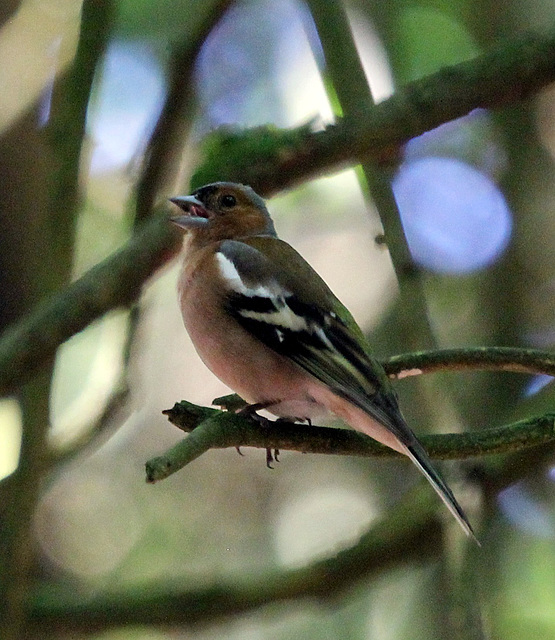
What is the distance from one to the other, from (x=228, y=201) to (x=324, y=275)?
325cm

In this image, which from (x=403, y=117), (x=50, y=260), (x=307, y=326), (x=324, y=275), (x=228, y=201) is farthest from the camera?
(x=324, y=275)

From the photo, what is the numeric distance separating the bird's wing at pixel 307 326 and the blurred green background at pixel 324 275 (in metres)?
0.61

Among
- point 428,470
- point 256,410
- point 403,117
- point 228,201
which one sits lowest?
point 428,470

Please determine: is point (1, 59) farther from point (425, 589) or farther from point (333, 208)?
point (425, 589)

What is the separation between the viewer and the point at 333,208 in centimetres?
836

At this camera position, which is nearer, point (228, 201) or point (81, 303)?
point (81, 303)

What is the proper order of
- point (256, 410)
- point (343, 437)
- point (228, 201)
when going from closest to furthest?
1. point (343, 437)
2. point (256, 410)
3. point (228, 201)

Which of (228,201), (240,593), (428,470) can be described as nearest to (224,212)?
(228,201)

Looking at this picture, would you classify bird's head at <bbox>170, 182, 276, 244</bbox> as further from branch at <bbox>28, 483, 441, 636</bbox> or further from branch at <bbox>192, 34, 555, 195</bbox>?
branch at <bbox>28, 483, 441, 636</bbox>

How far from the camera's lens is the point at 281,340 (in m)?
3.98

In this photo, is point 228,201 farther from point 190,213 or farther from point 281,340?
point 281,340

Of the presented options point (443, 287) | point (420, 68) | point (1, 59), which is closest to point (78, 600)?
point (1, 59)

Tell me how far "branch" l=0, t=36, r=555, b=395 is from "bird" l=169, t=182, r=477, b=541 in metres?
0.32

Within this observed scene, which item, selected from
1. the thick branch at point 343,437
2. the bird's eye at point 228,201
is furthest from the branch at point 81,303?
the thick branch at point 343,437
